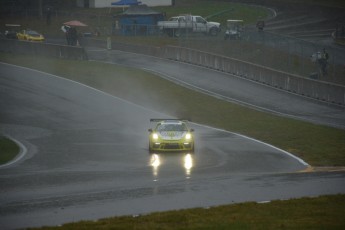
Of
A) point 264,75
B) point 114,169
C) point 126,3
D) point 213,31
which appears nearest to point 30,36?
point 126,3

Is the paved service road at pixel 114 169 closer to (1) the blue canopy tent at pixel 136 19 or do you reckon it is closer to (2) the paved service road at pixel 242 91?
(2) the paved service road at pixel 242 91

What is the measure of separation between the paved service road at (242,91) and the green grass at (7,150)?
15.0 meters

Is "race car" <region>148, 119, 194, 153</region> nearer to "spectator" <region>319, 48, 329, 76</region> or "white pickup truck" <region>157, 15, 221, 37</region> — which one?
"spectator" <region>319, 48, 329, 76</region>

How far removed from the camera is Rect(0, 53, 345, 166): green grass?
109 feet

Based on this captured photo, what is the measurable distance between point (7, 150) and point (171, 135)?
21.3ft

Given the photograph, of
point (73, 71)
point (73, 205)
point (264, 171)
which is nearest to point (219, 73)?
point (73, 71)

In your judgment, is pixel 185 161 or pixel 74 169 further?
pixel 185 161

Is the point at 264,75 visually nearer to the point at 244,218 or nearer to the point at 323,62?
the point at 323,62

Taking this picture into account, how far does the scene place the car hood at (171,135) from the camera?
31766 millimetres

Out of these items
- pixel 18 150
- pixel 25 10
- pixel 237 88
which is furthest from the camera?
pixel 25 10

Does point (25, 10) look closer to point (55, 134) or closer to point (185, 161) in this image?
point (55, 134)

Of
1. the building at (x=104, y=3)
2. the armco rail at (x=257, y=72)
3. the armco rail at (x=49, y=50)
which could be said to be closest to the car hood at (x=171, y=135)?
the armco rail at (x=257, y=72)

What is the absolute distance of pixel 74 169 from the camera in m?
27.1

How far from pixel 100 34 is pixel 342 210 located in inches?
2327
